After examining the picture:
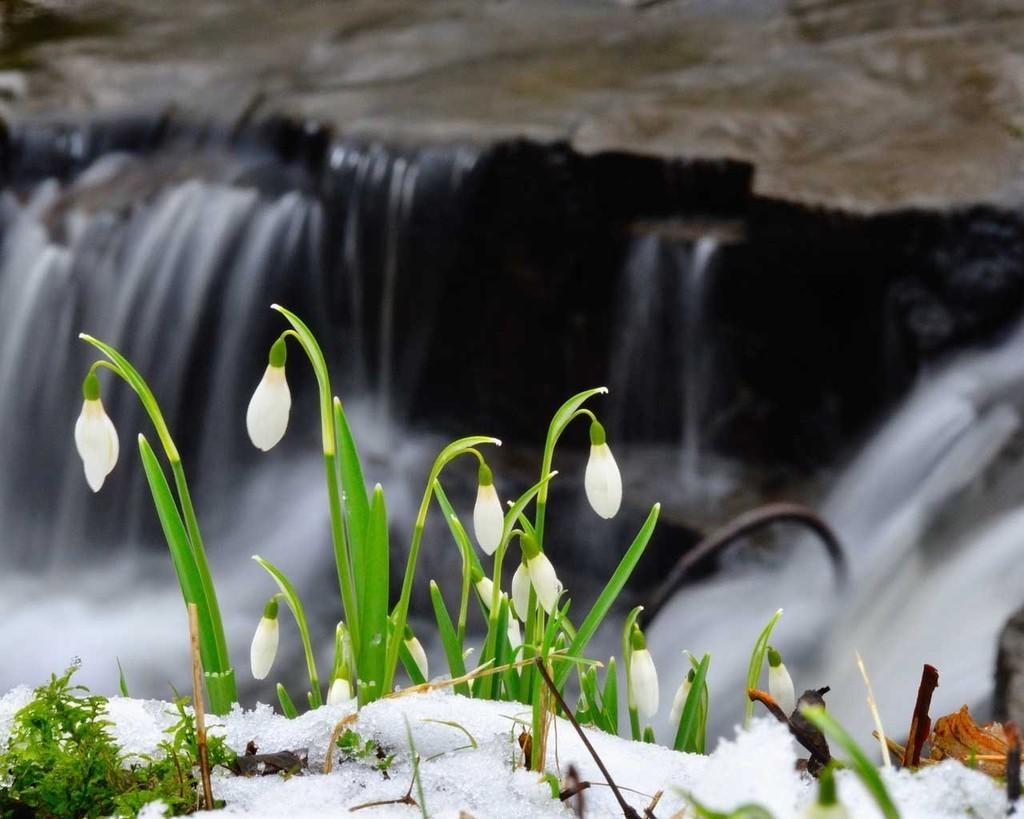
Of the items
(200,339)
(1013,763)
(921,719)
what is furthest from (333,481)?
(200,339)

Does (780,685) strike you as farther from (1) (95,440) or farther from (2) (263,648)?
(1) (95,440)

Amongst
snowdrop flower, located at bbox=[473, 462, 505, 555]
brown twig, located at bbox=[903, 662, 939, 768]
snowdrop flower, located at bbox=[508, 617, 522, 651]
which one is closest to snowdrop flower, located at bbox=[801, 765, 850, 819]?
brown twig, located at bbox=[903, 662, 939, 768]

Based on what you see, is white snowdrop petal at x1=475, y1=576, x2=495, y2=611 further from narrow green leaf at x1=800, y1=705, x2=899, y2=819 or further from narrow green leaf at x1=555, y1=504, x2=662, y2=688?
narrow green leaf at x1=800, y1=705, x2=899, y2=819

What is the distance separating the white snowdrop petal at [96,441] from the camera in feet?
5.38

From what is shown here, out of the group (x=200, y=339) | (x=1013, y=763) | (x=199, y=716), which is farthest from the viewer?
(x=200, y=339)

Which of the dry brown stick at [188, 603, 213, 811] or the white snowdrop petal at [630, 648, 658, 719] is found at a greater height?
the dry brown stick at [188, 603, 213, 811]

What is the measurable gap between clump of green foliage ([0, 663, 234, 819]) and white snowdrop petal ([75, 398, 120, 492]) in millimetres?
332

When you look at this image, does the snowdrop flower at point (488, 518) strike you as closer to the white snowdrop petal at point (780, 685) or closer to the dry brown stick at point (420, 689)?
the dry brown stick at point (420, 689)

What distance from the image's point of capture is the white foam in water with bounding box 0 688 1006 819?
128cm

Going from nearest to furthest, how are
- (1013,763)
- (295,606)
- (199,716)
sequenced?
(1013,763)
(199,716)
(295,606)

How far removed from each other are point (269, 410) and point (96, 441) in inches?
9.2

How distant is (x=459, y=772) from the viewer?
148cm

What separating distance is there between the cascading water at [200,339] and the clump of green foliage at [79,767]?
5.08 m

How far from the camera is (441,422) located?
7.06m
